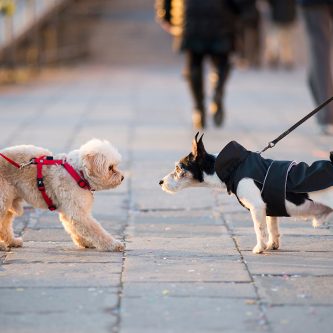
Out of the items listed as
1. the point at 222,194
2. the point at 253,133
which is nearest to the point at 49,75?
the point at 253,133

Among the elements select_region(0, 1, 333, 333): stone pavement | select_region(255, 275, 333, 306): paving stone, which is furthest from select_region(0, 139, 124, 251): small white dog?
select_region(255, 275, 333, 306): paving stone

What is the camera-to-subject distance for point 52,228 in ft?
22.0

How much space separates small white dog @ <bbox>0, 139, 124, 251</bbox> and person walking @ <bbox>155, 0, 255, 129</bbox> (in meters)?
5.46

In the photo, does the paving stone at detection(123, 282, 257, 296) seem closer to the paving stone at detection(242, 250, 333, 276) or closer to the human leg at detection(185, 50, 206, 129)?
the paving stone at detection(242, 250, 333, 276)

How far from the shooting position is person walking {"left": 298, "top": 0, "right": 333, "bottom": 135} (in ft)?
34.3

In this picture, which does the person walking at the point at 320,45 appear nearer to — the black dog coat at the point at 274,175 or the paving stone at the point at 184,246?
the paving stone at the point at 184,246

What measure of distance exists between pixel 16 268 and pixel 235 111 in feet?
28.0

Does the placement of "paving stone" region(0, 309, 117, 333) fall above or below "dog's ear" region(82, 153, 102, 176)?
above

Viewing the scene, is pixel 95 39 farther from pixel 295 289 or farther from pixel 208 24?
pixel 295 289

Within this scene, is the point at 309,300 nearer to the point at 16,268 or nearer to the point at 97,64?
the point at 16,268

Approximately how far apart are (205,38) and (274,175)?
5787mm

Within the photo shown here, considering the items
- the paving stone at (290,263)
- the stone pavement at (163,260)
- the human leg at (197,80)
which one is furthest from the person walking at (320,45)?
the paving stone at (290,263)

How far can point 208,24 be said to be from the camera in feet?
37.2

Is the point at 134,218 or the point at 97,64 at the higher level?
the point at 134,218
